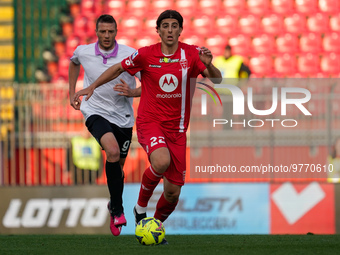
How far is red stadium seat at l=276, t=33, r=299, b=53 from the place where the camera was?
48.6ft

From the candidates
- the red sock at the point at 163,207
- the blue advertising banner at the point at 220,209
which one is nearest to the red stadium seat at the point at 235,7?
the blue advertising banner at the point at 220,209

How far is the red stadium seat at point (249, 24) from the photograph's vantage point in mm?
15195

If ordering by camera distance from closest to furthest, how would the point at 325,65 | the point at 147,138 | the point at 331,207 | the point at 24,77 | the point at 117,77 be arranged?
the point at 147,138 → the point at 117,77 → the point at 331,207 → the point at 325,65 → the point at 24,77

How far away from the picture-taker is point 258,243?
6.48 metres

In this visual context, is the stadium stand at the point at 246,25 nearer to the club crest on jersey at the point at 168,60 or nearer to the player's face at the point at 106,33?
the player's face at the point at 106,33

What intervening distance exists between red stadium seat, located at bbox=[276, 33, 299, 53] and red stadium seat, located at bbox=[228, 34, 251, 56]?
0.63 metres

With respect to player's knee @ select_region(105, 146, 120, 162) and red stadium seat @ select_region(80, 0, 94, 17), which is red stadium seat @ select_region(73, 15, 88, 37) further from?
player's knee @ select_region(105, 146, 120, 162)

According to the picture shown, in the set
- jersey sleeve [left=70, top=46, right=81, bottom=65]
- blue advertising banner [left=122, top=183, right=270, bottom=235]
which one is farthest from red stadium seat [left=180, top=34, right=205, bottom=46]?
jersey sleeve [left=70, top=46, right=81, bottom=65]

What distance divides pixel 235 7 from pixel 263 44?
114 cm

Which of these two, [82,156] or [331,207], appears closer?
[331,207]

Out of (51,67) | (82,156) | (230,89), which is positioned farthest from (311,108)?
(51,67)

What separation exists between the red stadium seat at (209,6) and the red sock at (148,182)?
9.56 metres

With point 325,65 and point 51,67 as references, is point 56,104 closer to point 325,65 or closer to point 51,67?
point 51,67

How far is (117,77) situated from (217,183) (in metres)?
3.36
